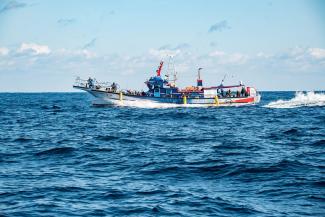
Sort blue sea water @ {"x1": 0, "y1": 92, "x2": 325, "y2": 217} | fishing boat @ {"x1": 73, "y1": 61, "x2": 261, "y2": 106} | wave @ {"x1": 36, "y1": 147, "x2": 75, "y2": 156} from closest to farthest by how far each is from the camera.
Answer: blue sea water @ {"x1": 0, "y1": 92, "x2": 325, "y2": 217}
wave @ {"x1": 36, "y1": 147, "x2": 75, "y2": 156}
fishing boat @ {"x1": 73, "y1": 61, "x2": 261, "y2": 106}

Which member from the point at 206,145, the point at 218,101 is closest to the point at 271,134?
the point at 206,145

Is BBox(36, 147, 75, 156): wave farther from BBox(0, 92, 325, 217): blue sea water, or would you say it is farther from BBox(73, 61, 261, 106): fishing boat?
BBox(73, 61, 261, 106): fishing boat

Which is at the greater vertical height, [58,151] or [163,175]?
[58,151]

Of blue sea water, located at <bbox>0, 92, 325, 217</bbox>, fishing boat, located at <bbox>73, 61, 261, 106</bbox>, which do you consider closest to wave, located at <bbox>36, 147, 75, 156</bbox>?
blue sea water, located at <bbox>0, 92, 325, 217</bbox>

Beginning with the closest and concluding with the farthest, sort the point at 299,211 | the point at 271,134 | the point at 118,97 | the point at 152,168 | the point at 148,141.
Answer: the point at 299,211 < the point at 152,168 < the point at 148,141 < the point at 271,134 < the point at 118,97

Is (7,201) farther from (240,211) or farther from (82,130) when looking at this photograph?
(82,130)

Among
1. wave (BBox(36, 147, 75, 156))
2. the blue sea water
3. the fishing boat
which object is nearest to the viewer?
the blue sea water

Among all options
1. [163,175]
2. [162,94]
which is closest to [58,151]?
[163,175]

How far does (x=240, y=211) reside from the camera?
14.1 meters

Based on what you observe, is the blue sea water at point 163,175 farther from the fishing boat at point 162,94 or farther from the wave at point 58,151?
the fishing boat at point 162,94

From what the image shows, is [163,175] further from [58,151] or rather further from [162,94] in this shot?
[162,94]

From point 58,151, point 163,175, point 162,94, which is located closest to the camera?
point 163,175

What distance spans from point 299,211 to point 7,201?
9.81 meters

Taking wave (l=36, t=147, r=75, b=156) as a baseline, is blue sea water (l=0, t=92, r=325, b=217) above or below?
below
